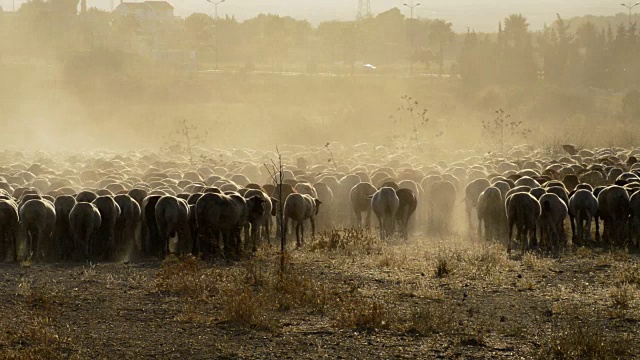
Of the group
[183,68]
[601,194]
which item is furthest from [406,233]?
[183,68]

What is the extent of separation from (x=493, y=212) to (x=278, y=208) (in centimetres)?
552

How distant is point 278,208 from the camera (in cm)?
2427

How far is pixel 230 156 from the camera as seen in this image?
4219 cm

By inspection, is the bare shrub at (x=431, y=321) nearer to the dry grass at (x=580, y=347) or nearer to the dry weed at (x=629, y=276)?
the dry grass at (x=580, y=347)

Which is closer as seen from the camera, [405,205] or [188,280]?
[188,280]

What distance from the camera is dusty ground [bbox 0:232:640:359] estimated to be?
506 inches

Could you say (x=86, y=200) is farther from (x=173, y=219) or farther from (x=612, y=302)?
(x=612, y=302)

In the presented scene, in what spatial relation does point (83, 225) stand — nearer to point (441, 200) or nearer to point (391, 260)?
point (391, 260)

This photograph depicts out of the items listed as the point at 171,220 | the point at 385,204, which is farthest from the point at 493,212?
the point at 171,220

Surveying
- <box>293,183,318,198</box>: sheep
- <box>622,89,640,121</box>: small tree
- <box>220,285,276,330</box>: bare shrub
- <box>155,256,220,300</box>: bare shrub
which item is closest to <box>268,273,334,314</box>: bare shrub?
<box>220,285,276,330</box>: bare shrub

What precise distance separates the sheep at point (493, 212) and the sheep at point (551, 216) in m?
Result: 1.98

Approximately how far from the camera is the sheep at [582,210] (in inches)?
857

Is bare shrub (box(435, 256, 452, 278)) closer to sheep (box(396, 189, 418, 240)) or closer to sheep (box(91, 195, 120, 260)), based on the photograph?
sheep (box(396, 189, 418, 240))

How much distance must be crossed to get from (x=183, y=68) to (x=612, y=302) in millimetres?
90776
